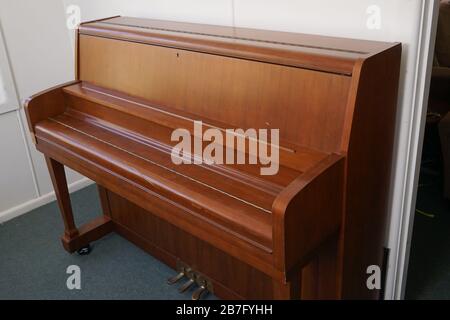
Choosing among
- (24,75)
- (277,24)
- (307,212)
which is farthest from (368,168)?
(24,75)

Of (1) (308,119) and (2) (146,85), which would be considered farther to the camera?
(2) (146,85)

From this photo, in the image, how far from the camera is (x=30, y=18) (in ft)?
7.85

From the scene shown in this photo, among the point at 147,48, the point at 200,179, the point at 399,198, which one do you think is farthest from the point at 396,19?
the point at 147,48

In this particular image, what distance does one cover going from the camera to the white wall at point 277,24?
131 centimetres

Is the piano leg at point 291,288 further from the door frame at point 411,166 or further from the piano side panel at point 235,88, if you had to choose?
the door frame at point 411,166

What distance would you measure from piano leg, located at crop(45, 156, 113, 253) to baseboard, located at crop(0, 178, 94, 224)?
0.51 metres

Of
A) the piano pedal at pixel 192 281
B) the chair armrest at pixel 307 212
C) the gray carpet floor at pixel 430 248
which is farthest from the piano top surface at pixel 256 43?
the gray carpet floor at pixel 430 248

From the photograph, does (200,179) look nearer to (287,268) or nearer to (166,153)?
(166,153)

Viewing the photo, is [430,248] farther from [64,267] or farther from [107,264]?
[64,267]

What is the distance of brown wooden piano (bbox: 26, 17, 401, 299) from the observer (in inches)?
47.0

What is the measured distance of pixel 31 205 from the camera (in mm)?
2623

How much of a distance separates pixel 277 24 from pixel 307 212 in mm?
731

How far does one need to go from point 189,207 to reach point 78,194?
163cm
